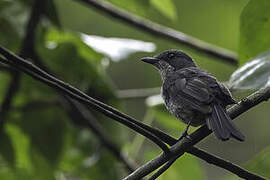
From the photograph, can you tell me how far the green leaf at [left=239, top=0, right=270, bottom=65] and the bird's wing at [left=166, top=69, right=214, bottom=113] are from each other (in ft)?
1.42

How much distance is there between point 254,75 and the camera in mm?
2363

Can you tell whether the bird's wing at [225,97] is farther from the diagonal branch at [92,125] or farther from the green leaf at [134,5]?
the diagonal branch at [92,125]

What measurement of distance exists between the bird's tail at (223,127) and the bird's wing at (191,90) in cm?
17

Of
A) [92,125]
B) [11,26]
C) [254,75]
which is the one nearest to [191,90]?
[254,75]

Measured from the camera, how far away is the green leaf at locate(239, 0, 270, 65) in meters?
2.55

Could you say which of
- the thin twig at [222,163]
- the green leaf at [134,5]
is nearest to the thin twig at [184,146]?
the thin twig at [222,163]

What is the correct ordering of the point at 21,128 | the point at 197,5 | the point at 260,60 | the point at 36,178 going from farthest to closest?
1. the point at 197,5
2. the point at 21,128
3. the point at 36,178
4. the point at 260,60

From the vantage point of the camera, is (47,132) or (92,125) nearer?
(47,132)

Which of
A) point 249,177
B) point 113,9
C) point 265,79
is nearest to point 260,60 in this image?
point 265,79

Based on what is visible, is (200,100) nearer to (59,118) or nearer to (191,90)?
(191,90)

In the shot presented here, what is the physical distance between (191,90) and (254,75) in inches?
35.0

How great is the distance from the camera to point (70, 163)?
13.0ft

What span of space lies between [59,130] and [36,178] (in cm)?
40

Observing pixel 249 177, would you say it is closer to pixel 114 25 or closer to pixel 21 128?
pixel 21 128
